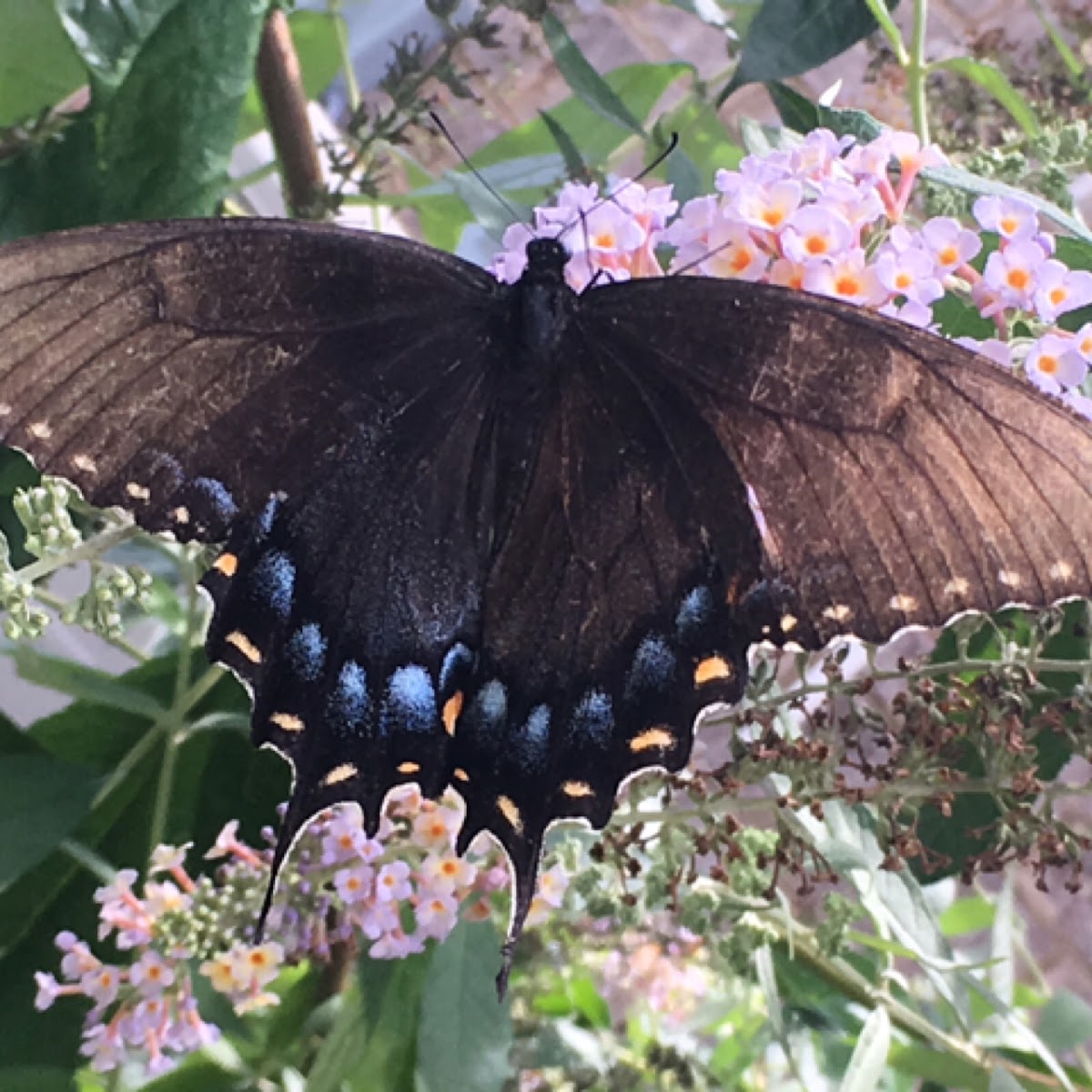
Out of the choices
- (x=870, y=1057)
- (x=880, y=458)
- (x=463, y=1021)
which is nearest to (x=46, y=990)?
(x=463, y=1021)

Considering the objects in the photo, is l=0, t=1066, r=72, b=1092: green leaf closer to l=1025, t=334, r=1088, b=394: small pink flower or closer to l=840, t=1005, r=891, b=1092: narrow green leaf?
l=840, t=1005, r=891, b=1092: narrow green leaf

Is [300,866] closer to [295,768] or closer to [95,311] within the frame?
[295,768]

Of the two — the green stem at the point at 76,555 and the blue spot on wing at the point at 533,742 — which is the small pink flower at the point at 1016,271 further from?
the green stem at the point at 76,555

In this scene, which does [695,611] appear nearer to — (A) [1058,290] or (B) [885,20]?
(A) [1058,290]

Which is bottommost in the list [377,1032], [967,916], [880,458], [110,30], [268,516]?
[967,916]

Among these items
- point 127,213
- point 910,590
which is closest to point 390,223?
point 127,213
